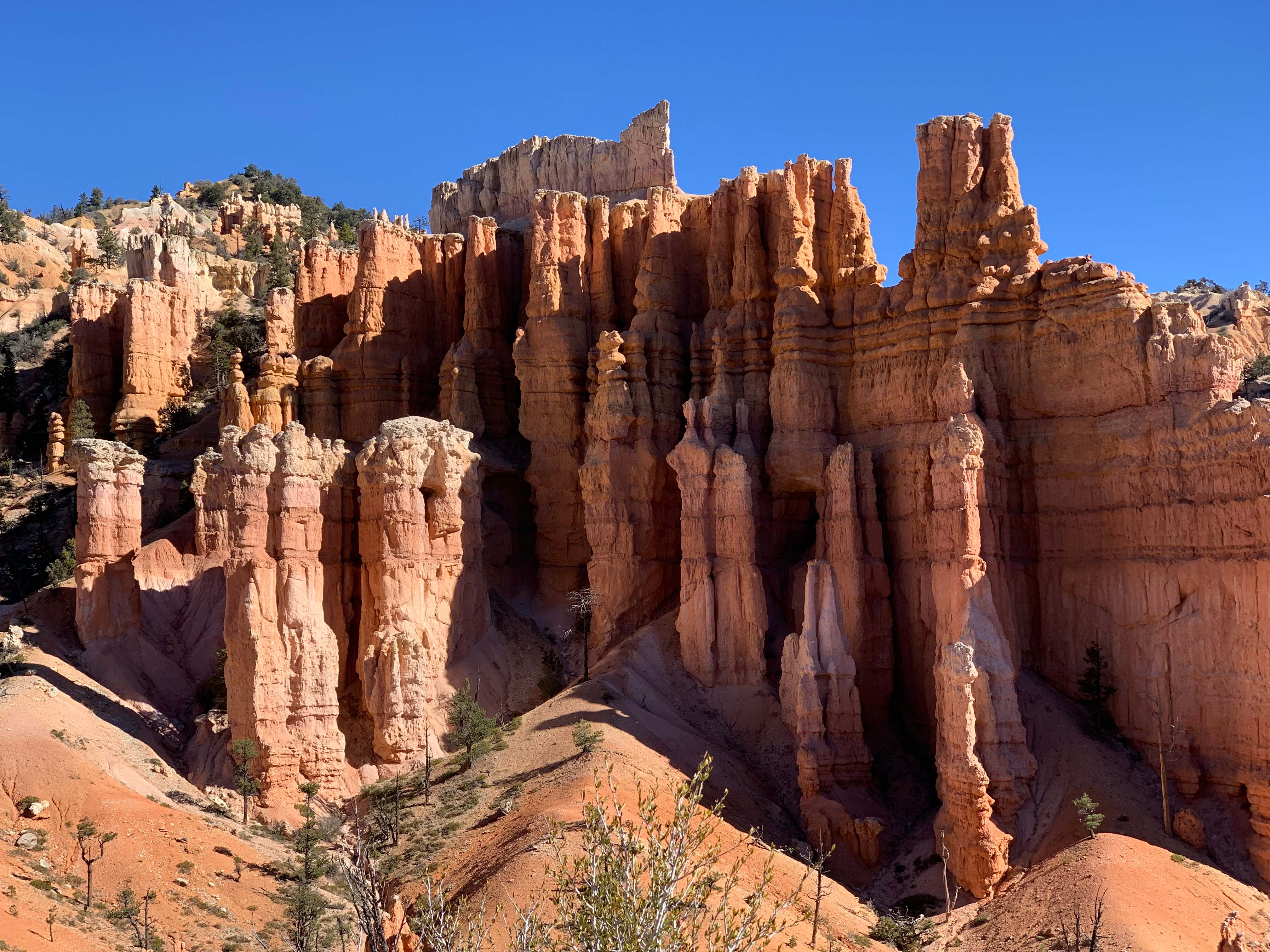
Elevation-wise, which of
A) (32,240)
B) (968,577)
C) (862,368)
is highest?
(32,240)

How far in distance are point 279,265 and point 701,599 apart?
53229mm

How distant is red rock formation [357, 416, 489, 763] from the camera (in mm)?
41812

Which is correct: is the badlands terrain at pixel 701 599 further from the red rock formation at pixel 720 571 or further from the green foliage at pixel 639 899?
the green foliage at pixel 639 899

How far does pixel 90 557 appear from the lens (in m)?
45.0

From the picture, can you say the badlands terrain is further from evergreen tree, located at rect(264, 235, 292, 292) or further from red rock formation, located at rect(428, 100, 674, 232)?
evergreen tree, located at rect(264, 235, 292, 292)

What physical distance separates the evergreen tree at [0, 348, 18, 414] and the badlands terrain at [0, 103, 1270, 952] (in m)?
19.3

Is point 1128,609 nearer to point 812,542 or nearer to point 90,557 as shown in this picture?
point 812,542

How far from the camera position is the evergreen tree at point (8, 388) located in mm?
73812

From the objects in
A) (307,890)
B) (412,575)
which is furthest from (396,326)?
(307,890)

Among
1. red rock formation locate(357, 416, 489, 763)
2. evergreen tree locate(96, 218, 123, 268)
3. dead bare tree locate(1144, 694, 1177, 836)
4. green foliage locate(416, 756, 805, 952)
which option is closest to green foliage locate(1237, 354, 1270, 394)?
dead bare tree locate(1144, 694, 1177, 836)

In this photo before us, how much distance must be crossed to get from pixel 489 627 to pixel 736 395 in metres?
12.2

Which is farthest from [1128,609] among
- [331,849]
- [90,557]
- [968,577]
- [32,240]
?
[32,240]

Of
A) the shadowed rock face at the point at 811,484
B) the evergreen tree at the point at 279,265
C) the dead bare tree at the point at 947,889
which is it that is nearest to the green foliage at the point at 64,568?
the shadowed rock face at the point at 811,484

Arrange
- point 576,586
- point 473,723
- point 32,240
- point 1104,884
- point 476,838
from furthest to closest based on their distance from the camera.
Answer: point 32,240, point 576,586, point 473,723, point 476,838, point 1104,884
